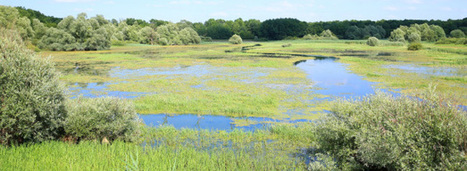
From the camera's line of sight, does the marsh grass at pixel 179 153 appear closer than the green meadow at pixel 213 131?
Yes

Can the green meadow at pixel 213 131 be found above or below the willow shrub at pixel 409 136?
below

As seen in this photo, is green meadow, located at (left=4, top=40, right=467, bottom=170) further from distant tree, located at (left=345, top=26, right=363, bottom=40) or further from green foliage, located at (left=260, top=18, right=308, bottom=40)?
green foliage, located at (left=260, top=18, right=308, bottom=40)

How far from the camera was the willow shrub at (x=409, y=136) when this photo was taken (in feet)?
21.5

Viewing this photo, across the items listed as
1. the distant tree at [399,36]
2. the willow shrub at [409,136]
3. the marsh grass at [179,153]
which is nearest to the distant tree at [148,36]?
the distant tree at [399,36]

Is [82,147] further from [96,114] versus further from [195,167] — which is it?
[195,167]

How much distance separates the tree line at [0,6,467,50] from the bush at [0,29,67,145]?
116cm

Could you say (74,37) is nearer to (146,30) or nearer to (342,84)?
(146,30)

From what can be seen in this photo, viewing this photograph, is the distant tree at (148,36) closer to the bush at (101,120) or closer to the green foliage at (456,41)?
the green foliage at (456,41)

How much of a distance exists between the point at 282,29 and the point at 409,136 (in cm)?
15357

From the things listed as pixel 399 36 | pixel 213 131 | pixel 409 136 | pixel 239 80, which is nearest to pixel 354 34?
pixel 399 36

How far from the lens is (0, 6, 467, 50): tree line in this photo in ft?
200

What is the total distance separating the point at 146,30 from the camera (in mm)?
95875

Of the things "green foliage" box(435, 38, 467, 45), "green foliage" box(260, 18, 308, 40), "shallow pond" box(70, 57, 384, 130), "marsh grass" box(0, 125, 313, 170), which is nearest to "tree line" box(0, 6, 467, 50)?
"green foliage" box(260, 18, 308, 40)

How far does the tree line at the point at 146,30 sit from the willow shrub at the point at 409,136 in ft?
34.1
